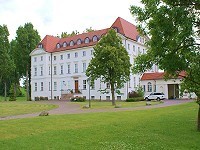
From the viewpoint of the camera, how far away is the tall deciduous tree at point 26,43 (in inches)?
2739

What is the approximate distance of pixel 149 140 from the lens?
1100 centimetres

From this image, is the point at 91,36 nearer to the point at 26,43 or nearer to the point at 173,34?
the point at 26,43

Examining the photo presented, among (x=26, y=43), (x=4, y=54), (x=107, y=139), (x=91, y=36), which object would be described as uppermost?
(x=91, y=36)

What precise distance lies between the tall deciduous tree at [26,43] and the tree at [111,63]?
116 feet

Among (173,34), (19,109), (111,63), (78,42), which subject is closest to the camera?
(173,34)

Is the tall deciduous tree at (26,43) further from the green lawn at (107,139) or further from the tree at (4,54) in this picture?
the green lawn at (107,139)

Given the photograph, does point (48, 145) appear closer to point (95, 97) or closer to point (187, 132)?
point (187, 132)

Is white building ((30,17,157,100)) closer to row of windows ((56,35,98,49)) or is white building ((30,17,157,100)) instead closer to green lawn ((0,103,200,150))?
row of windows ((56,35,98,49))

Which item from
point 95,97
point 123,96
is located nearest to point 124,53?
point 123,96

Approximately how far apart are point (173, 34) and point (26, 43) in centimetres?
6348

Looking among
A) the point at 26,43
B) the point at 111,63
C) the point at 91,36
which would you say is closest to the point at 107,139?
the point at 111,63

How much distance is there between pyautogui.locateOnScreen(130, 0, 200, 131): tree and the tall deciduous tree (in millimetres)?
61155

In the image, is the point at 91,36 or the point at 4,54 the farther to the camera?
the point at 4,54

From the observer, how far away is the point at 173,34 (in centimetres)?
1073
